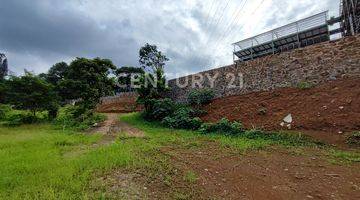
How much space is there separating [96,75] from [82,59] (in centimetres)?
126

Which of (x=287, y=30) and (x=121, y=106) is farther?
(x=121, y=106)

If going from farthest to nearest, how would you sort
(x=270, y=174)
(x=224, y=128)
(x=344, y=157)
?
(x=224, y=128), (x=344, y=157), (x=270, y=174)

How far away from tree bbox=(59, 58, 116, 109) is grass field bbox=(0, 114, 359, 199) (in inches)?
277

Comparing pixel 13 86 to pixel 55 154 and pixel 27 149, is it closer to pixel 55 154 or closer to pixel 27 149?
pixel 27 149

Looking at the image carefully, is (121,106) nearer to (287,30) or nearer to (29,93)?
(29,93)

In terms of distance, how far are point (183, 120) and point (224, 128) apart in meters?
2.32

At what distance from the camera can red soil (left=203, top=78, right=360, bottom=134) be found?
28.7 feet

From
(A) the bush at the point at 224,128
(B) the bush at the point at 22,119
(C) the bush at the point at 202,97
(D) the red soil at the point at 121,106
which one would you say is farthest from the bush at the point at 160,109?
(B) the bush at the point at 22,119

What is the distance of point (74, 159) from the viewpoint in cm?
687

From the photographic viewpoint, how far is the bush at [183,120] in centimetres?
1205

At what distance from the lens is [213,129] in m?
11.0

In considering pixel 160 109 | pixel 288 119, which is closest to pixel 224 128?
pixel 288 119

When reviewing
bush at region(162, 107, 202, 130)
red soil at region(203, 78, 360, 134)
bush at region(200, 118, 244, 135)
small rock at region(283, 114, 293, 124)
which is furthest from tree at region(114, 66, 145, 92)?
small rock at region(283, 114, 293, 124)

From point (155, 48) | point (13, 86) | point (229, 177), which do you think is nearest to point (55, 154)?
point (229, 177)
